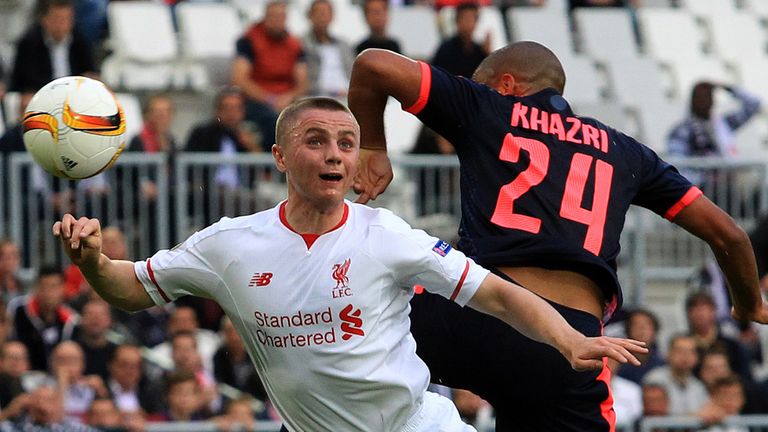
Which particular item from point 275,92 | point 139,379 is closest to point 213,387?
point 139,379

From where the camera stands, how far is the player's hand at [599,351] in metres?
6.21

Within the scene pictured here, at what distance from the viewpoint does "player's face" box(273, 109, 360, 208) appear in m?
6.68

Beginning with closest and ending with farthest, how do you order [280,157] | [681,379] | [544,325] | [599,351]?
[599,351] → [544,325] → [280,157] → [681,379]

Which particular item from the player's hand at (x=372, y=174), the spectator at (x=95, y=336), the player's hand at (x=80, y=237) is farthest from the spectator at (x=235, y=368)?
the player's hand at (x=80, y=237)

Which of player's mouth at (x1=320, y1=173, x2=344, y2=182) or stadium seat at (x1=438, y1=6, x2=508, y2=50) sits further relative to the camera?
stadium seat at (x1=438, y1=6, x2=508, y2=50)

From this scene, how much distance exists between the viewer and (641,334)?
1382 centimetres

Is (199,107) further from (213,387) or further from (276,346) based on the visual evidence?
(276,346)

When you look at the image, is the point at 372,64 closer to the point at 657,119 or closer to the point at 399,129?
the point at 399,129

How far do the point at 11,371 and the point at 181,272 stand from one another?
5733mm

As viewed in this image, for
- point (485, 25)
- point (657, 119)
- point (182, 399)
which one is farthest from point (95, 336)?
point (657, 119)

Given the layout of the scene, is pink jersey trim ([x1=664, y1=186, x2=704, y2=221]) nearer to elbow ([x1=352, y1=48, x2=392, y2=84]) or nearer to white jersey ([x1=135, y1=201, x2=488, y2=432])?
white jersey ([x1=135, y1=201, x2=488, y2=432])

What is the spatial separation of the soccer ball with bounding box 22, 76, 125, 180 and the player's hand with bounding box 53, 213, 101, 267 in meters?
0.66

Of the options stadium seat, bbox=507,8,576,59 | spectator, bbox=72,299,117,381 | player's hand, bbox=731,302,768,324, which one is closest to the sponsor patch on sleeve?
player's hand, bbox=731,302,768,324

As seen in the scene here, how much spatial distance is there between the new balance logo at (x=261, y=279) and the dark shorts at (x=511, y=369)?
0.91 metres
